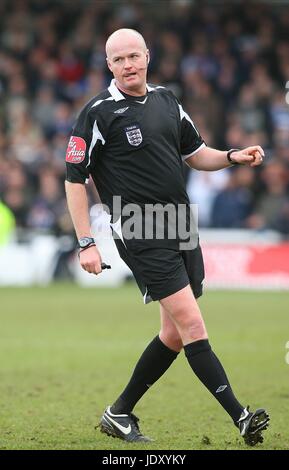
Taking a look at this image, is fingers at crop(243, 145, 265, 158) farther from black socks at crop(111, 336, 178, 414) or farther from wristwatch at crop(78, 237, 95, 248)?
black socks at crop(111, 336, 178, 414)

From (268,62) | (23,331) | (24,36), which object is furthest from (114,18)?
(23,331)

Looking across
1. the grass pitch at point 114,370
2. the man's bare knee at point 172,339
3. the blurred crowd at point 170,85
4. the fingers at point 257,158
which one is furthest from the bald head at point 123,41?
the blurred crowd at point 170,85

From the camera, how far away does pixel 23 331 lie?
12.3 metres

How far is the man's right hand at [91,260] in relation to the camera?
6.13 metres

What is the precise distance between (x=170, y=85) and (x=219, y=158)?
15.5 m

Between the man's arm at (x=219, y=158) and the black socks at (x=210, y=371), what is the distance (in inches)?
43.0

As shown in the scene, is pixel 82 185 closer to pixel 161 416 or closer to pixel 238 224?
pixel 161 416

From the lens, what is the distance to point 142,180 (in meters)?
6.26

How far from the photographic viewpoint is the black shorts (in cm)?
616

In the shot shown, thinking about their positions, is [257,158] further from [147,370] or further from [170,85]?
[170,85]

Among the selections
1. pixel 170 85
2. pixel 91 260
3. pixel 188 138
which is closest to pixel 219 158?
pixel 188 138

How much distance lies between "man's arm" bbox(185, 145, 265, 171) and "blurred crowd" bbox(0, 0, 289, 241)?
1206 cm

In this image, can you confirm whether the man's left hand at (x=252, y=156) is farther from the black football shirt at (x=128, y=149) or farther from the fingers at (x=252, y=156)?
the black football shirt at (x=128, y=149)

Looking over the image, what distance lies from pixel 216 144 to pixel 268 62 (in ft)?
9.34
